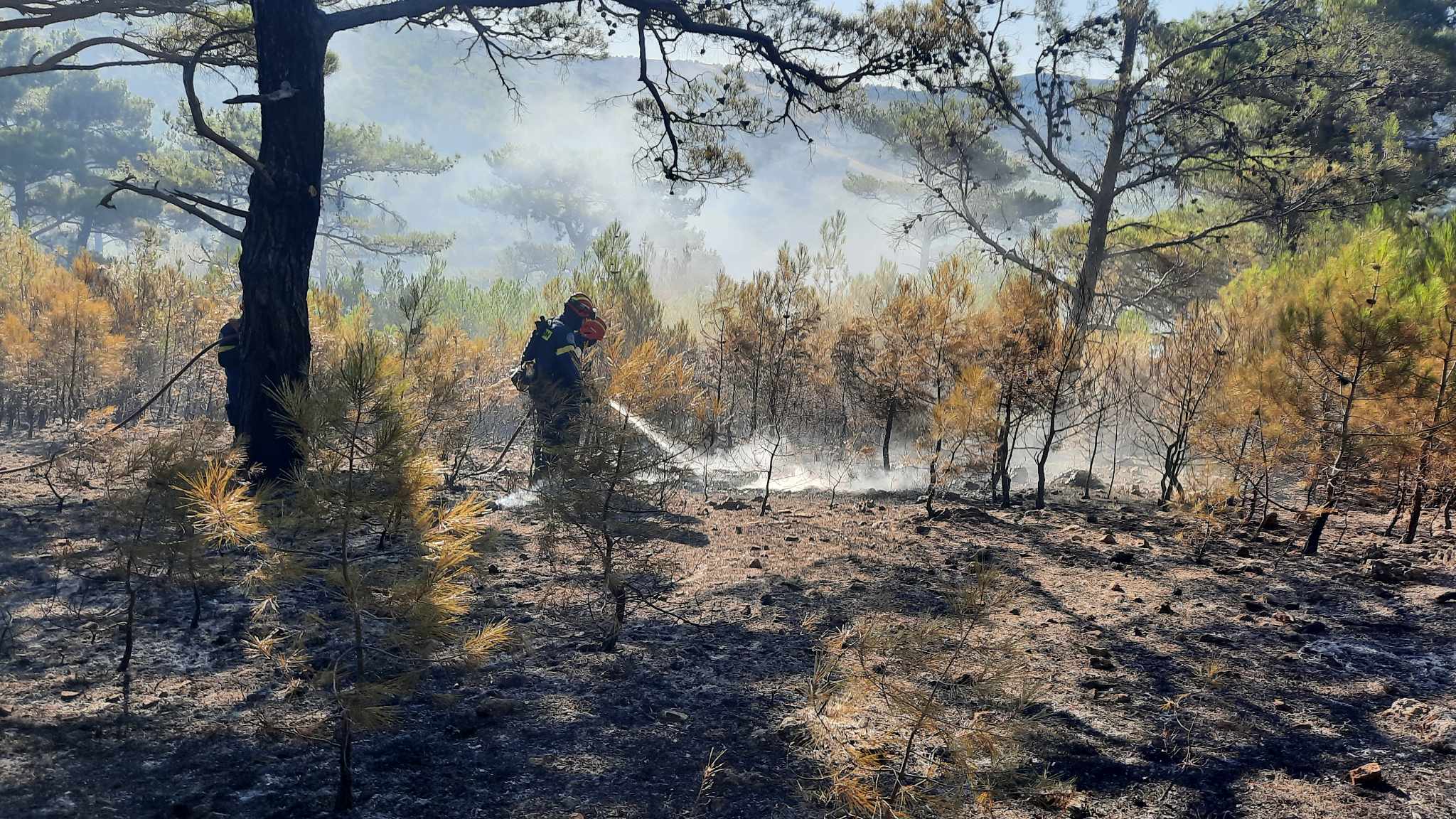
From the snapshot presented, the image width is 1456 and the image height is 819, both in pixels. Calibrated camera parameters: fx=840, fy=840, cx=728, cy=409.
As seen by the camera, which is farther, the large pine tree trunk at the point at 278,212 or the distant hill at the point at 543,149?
the distant hill at the point at 543,149

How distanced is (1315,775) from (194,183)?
106 feet

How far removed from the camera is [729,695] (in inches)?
143

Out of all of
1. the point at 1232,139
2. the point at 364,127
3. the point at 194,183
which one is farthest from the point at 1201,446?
the point at 364,127

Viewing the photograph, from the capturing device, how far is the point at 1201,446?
6766 mm

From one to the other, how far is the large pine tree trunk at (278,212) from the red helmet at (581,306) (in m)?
2.22

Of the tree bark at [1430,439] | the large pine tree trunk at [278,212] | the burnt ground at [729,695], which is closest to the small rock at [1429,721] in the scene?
the burnt ground at [729,695]

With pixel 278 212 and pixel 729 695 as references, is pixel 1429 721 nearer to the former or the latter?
pixel 729 695

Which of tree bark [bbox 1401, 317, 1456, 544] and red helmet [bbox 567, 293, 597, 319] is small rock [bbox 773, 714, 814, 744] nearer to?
tree bark [bbox 1401, 317, 1456, 544]

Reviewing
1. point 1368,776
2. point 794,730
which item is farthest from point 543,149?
point 1368,776

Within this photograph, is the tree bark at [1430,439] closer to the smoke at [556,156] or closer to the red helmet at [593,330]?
the red helmet at [593,330]

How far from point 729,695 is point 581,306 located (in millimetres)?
4648

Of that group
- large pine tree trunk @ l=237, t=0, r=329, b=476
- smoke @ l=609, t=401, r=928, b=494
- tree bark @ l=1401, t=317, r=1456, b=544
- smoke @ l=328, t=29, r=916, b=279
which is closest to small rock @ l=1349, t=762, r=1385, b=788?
tree bark @ l=1401, t=317, r=1456, b=544

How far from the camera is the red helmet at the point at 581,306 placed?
749cm

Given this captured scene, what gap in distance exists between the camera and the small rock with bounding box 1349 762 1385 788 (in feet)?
9.46
